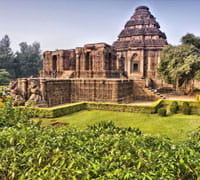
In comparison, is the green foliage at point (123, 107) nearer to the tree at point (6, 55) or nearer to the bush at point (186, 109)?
the bush at point (186, 109)

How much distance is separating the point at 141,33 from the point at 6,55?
40586 millimetres

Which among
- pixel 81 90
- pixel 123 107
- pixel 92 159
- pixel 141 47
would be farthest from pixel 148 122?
pixel 141 47

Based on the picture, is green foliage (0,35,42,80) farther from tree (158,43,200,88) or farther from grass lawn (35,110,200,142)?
grass lawn (35,110,200,142)

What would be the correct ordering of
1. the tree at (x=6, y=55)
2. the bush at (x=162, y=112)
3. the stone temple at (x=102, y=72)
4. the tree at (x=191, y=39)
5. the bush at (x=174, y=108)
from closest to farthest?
the bush at (x=162, y=112) → the bush at (x=174, y=108) → the stone temple at (x=102, y=72) → the tree at (x=191, y=39) → the tree at (x=6, y=55)

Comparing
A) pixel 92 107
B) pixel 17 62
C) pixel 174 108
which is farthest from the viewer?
pixel 17 62

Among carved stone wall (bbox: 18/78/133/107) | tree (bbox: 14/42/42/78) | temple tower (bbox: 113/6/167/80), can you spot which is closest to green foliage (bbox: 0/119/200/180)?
carved stone wall (bbox: 18/78/133/107)

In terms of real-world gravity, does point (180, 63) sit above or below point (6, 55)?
below

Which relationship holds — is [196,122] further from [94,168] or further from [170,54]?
[170,54]

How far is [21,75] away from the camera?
53.3 meters

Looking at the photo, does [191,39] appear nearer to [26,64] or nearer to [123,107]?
[123,107]

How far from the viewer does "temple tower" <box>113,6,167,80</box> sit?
32.8 metres

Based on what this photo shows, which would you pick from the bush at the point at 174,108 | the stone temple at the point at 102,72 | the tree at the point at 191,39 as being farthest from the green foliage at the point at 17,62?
the bush at the point at 174,108

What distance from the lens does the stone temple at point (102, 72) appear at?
15.5m

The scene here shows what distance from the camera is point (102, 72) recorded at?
2100cm
